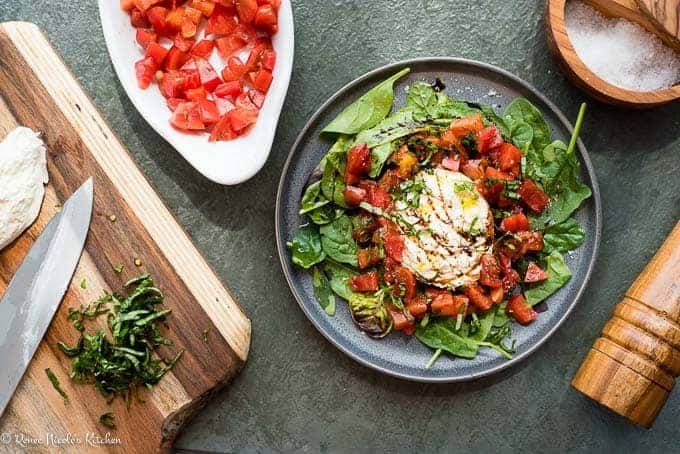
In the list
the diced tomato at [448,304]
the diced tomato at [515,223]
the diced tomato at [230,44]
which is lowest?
the diced tomato at [448,304]

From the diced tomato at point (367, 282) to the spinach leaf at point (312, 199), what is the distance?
0.25 meters

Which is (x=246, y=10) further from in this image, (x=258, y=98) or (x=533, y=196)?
(x=533, y=196)

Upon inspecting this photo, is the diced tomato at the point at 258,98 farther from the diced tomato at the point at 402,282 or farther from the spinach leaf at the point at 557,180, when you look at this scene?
the spinach leaf at the point at 557,180

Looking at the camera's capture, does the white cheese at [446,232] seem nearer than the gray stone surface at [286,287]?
Yes

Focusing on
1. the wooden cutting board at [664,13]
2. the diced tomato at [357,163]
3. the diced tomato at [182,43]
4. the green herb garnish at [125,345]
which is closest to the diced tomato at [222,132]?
the diced tomato at [182,43]

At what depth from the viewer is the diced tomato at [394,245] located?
1920 mm

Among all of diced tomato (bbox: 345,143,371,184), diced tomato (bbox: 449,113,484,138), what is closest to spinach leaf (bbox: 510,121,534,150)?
diced tomato (bbox: 449,113,484,138)

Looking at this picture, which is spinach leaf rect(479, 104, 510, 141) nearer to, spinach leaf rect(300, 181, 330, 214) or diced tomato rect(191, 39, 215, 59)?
spinach leaf rect(300, 181, 330, 214)

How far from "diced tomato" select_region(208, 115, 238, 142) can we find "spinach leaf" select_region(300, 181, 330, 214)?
10.9 inches

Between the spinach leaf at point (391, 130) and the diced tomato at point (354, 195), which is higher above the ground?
the spinach leaf at point (391, 130)

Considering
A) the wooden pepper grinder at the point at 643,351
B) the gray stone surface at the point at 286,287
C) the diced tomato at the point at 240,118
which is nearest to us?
the wooden pepper grinder at the point at 643,351

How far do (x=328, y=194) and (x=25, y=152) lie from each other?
2.96ft

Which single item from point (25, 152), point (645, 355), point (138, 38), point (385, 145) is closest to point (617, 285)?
point (645, 355)

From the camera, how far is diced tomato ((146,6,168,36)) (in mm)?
1955
